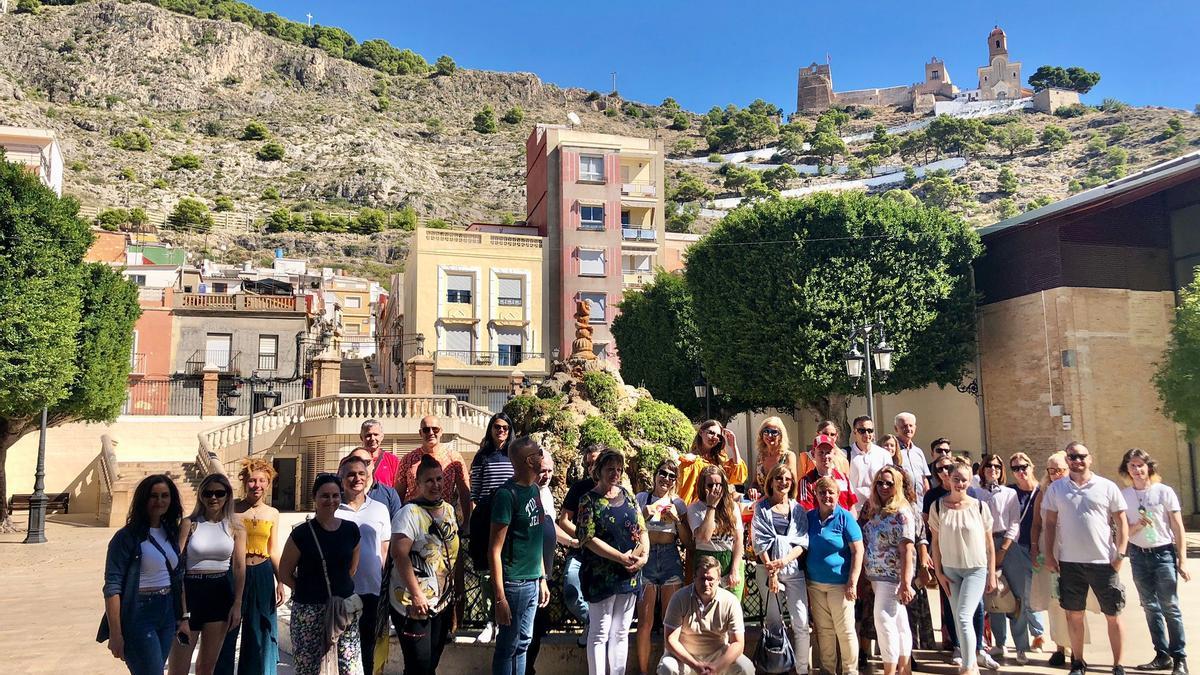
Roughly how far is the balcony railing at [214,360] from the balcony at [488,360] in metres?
8.91

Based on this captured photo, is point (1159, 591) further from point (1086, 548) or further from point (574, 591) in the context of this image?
point (574, 591)

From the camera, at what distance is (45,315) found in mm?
20500

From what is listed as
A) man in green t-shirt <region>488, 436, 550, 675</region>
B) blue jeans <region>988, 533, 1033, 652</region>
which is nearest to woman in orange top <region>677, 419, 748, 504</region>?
man in green t-shirt <region>488, 436, 550, 675</region>

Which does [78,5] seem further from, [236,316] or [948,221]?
[948,221]

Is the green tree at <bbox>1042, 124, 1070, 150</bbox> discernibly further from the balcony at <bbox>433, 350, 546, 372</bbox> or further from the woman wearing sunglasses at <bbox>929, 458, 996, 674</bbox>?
the woman wearing sunglasses at <bbox>929, 458, 996, 674</bbox>

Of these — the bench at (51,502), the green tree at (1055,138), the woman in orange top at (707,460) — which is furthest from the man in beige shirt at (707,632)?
the green tree at (1055,138)

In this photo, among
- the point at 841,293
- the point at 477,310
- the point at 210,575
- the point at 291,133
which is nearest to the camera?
the point at 210,575

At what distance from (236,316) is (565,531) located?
37554 millimetres

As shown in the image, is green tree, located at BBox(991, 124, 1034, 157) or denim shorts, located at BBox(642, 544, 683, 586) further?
green tree, located at BBox(991, 124, 1034, 157)

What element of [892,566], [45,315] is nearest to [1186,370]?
[892,566]

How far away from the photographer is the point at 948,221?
2711cm

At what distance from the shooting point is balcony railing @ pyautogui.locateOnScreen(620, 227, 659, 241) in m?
48.4

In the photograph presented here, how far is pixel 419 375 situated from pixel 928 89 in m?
147

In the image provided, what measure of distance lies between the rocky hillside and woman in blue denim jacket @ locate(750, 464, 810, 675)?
3195 inches
